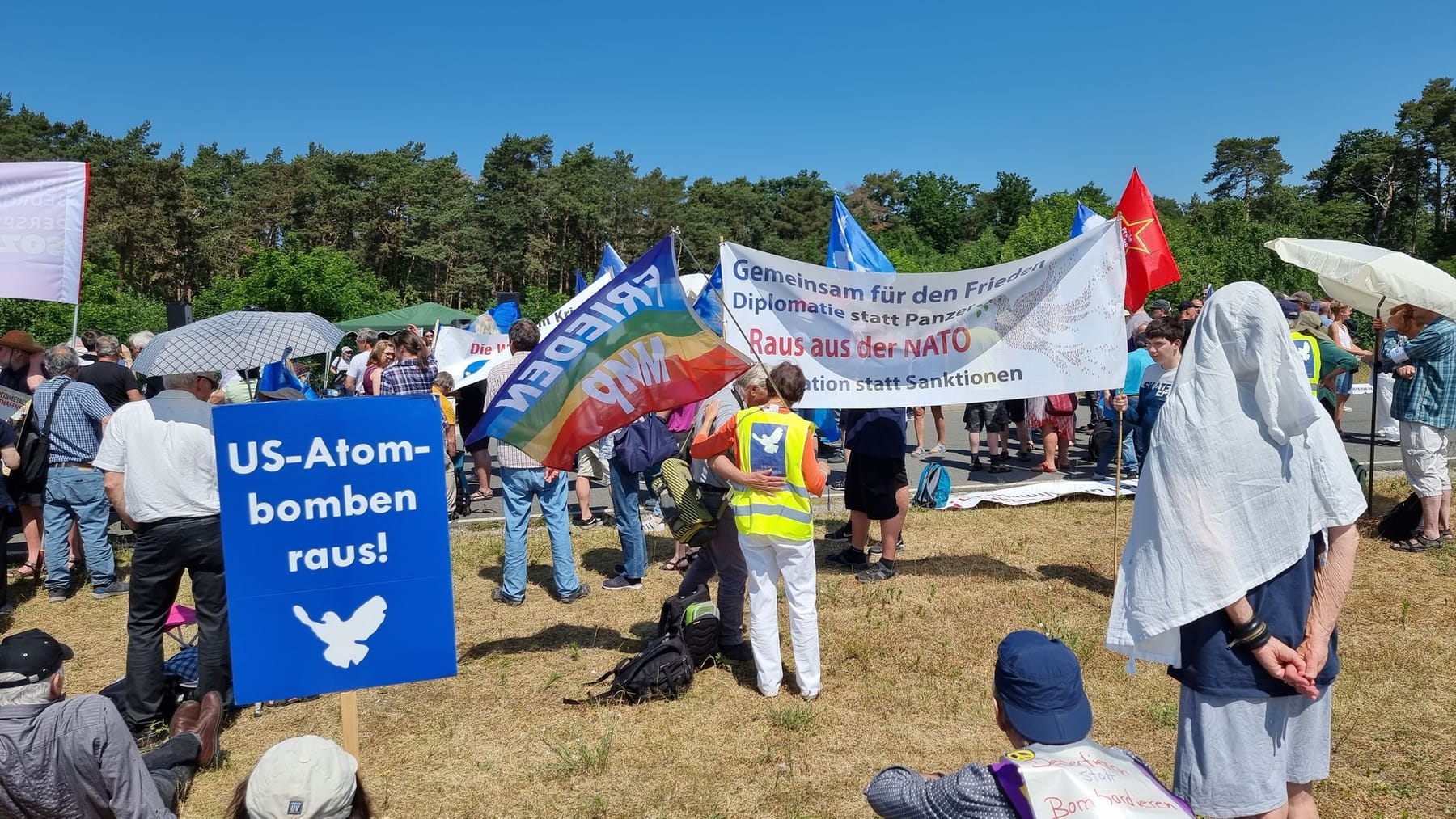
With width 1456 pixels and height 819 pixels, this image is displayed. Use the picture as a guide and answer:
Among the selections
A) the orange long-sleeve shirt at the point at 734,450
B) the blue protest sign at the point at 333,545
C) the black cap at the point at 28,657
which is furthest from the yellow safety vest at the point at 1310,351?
the black cap at the point at 28,657

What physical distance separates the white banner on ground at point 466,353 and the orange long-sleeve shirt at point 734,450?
5541 mm

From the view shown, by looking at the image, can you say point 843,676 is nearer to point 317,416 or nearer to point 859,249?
point 317,416

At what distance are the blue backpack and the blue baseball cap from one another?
24.2 ft

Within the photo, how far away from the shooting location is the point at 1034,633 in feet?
8.09

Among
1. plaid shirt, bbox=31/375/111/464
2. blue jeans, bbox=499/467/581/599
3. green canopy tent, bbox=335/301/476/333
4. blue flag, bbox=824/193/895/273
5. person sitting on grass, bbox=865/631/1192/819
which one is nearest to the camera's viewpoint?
person sitting on grass, bbox=865/631/1192/819

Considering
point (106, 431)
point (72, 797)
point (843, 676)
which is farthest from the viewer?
point (843, 676)

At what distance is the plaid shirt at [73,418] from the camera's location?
277 inches

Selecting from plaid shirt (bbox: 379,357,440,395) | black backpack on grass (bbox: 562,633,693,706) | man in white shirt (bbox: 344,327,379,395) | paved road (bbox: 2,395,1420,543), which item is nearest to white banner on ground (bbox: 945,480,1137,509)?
paved road (bbox: 2,395,1420,543)

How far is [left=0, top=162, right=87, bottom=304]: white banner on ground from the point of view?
291 inches

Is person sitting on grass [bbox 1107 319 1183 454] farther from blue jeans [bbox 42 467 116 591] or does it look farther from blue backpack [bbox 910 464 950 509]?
blue jeans [bbox 42 467 116 591]

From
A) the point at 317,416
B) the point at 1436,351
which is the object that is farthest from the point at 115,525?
the point at 1436,351

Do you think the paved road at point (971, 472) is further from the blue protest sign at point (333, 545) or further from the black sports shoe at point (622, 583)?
the blue protest sign at point (333, 545)

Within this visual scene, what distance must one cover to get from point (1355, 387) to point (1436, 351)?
44.8 ft

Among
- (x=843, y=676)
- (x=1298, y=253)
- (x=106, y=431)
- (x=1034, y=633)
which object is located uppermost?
(x=1298, y=253)
